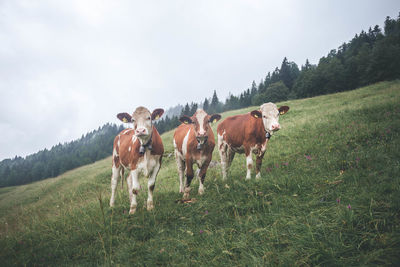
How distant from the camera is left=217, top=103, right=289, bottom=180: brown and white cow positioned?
5602mm

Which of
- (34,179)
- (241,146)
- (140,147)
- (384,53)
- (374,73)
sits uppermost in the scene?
(384,53)

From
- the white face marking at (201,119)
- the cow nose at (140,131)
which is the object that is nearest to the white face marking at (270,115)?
the white face marking at (201,119)

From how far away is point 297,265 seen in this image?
201cm

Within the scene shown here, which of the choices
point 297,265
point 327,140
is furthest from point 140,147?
point 327,140

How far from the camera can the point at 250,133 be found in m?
6.29

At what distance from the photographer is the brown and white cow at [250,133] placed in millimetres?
5602

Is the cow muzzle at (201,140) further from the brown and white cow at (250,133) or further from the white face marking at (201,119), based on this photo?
the brown and white cow at (250,133)

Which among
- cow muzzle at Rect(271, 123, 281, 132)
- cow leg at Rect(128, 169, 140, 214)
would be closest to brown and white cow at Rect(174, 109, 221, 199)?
cow leg at Rect(128, 169, 140, 214)

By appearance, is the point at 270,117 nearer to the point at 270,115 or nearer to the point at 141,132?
the point at 270,115

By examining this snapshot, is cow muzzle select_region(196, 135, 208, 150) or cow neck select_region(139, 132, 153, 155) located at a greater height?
cow neck select_region(139, 132, 153, 155)

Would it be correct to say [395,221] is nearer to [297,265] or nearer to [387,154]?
[297,265]

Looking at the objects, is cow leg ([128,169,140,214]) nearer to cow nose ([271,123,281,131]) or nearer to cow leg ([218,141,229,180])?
cow leg ([218,141,229,180])

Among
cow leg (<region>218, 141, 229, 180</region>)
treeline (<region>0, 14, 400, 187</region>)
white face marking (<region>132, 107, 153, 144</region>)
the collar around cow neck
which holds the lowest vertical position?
cow leg (<region>218, 141, 229, 180</region>)

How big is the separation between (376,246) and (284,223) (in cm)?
111
